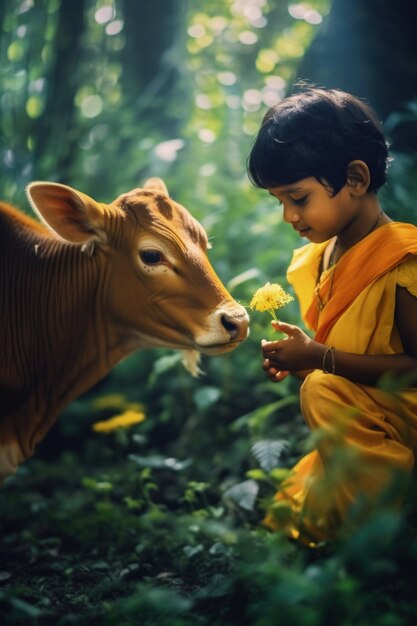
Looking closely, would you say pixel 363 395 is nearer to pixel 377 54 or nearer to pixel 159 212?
pixel 159 212

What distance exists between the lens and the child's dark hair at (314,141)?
252 cm

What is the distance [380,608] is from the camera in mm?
1838

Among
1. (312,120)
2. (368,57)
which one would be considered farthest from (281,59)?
(312,120)

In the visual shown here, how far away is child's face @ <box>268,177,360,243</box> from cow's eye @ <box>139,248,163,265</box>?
18.9 inches

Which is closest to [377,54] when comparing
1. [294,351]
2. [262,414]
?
[262,414]

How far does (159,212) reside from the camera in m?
2.83

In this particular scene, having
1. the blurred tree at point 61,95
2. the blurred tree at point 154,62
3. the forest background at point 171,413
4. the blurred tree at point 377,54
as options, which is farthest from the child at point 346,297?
the blurred tree at point 154,62

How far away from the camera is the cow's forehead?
280cm

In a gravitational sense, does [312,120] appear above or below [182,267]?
above

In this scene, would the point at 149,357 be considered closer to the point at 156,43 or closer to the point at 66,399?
the point at 66,399

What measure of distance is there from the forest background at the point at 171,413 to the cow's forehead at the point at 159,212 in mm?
825

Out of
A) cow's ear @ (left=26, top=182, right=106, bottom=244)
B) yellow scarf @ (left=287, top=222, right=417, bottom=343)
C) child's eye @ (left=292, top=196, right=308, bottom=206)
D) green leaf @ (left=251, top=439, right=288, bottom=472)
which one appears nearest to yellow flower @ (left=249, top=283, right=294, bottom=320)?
yellow scarf @ (left=287, top=222, right=417, bottom=343)

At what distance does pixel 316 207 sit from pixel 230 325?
50 centimetres

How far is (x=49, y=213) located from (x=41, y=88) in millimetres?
2832
